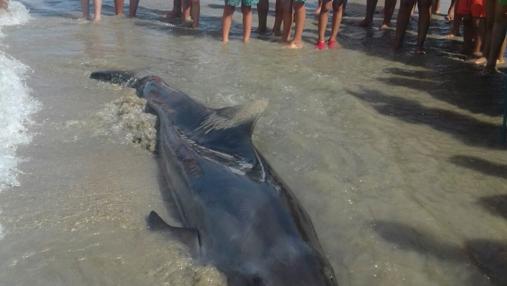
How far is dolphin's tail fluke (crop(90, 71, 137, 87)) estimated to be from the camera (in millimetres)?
6728

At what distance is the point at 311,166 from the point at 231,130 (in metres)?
0.79

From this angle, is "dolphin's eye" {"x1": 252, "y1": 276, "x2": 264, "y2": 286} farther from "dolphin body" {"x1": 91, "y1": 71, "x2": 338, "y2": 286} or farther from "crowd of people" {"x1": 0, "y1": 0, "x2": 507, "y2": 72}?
"crowd of people" {"x1": 0, "y1": 0, "x2": 507, "y2": 72}

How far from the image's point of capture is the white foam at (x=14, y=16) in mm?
10617

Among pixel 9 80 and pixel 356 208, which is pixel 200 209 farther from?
pixel 9 80

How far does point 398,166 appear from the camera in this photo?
15.8 ft

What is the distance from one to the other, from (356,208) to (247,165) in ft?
2.97

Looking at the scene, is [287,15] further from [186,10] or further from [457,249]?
[457,249]

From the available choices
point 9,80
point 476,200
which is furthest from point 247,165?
point 9,80

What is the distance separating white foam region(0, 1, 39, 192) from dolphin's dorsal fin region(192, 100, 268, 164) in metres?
1.56

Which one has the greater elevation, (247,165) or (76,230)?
(247,165)

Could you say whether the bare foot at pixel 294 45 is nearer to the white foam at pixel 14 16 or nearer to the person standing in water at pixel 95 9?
the person standing in water at pixel 95 9

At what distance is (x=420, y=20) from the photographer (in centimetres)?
928

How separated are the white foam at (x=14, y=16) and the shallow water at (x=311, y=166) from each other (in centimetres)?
183

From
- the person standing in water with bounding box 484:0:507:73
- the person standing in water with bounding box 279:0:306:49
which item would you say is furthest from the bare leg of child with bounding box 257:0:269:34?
the person standing in water with bounding box 484:0:507:73
